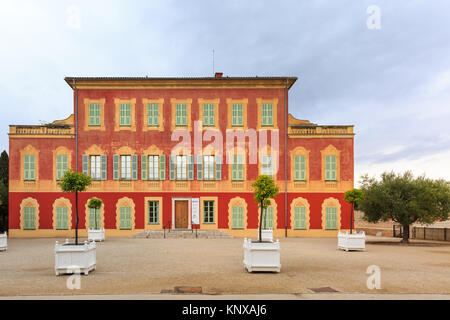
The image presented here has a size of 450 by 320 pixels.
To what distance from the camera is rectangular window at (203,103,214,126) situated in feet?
94.5

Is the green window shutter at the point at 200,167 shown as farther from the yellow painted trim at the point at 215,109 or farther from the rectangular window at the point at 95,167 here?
the rectangular window at the point at 95,167

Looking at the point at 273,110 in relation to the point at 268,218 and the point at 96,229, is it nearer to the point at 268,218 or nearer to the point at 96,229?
the point at 268,218

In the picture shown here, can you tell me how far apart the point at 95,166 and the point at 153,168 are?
13.6 ft

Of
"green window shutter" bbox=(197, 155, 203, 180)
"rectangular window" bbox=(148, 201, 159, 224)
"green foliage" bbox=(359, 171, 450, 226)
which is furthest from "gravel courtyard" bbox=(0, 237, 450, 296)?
"green window shutter" bbox=(197, 155, 203, 180)

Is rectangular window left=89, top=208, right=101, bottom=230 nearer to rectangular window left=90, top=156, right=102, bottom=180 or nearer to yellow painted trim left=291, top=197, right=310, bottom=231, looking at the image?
rectangular window left=90, top=156, right=102, bottom=180

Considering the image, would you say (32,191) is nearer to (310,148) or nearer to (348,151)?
(310,148)

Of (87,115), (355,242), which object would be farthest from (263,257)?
(87,115)

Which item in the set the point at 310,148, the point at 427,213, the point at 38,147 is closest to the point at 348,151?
the point at 310,148

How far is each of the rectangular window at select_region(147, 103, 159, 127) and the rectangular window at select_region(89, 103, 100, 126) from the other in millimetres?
3619

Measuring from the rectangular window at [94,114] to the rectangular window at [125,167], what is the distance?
10.4ft

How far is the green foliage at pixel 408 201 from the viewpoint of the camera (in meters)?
22.2

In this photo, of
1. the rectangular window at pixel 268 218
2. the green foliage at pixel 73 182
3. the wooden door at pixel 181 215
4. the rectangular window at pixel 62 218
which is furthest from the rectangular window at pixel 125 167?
the green foliage at pixel 73 182

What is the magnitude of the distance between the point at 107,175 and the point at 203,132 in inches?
294

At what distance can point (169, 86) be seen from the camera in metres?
29.0
